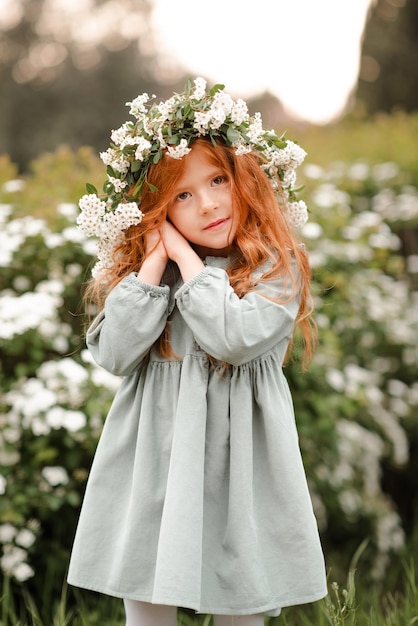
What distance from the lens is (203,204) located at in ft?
5.78

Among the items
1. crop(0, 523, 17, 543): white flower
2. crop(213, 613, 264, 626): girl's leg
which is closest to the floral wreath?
crop(213, 613, 264, 626): girl's leg

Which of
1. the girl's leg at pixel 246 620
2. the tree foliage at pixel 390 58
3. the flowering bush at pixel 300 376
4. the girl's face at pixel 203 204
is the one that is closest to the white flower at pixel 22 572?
the flowering bush at pixel 300 376

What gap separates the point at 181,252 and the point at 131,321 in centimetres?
22

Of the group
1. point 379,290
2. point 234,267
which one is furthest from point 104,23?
point 234,267

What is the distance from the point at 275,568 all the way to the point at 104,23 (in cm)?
1929

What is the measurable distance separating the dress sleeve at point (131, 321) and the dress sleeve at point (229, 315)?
0.24 ft

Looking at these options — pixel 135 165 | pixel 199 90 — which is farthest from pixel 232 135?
pixel 135 165

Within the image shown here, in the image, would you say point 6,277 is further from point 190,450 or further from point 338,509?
point 338,509

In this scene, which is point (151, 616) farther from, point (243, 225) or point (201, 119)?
point (201, 119)

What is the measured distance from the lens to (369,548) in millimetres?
3691

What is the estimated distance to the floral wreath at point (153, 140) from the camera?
1.75m

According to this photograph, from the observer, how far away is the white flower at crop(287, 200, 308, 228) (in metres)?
2.00

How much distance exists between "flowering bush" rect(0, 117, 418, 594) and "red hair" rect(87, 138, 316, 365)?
30.1 inches

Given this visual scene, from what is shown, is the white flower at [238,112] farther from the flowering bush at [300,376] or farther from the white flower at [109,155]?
the flowering bush at [300,376]
